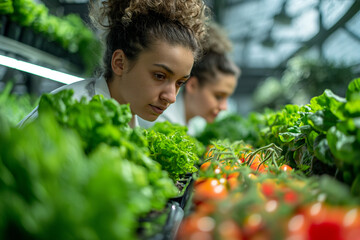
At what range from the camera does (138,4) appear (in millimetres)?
1821

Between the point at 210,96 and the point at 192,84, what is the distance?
28 centimetres

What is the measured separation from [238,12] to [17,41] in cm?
675

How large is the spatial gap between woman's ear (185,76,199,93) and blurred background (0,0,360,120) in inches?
34.4

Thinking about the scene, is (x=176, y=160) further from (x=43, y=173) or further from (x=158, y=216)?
(x=43, y=173)

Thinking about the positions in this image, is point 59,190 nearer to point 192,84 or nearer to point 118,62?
point 118,62

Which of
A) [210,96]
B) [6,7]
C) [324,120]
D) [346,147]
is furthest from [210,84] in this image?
[346,147]

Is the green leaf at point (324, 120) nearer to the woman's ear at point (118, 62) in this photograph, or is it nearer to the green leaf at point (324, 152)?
the green leaf at point (324, 152)

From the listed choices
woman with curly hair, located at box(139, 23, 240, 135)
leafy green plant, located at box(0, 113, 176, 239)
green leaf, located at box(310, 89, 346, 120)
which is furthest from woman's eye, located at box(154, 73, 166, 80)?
woman with curly hair, located at box(139, 23, 240, 135)

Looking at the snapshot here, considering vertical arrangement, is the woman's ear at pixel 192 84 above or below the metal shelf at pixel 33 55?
below

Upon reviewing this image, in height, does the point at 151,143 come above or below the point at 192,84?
above

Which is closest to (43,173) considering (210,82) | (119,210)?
(119,210)

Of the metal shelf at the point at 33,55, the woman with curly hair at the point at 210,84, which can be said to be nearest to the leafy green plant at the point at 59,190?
the metal shelf at the point at 33,55

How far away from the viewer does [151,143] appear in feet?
4.90

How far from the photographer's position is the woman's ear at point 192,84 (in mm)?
3703
